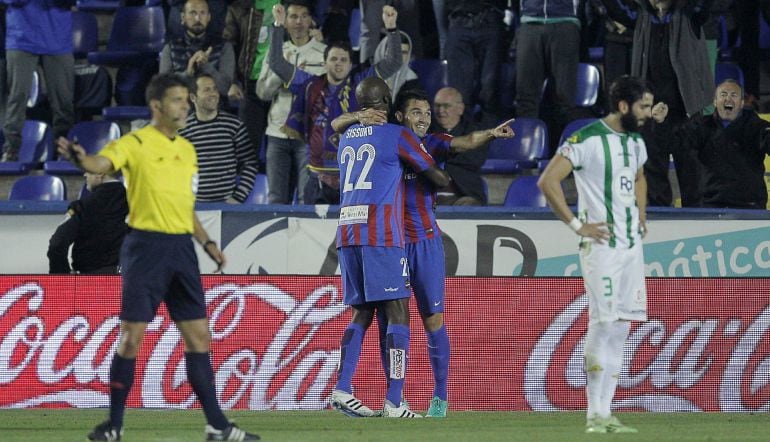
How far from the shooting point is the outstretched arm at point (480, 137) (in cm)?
913

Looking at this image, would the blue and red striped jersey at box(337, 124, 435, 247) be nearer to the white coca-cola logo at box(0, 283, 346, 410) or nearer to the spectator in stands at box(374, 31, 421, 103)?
the white coca-cola logo at box(0, 283, 346, 410)

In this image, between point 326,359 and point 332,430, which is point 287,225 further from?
point 332,430

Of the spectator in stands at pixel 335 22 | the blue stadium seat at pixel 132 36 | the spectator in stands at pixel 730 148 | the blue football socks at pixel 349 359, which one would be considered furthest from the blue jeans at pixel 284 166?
the blue football socks at pixel 349 359

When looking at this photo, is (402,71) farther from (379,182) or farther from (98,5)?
(98,5)

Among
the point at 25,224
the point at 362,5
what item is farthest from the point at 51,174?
the point at 362,5

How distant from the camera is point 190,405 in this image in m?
11.0

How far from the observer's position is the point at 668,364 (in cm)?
1084

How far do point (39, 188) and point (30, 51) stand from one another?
165 centimetres

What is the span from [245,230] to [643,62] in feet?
13.8

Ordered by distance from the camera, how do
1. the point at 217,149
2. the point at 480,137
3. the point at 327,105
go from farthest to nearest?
the point at 327,105, the point at 217,149, the point at 480,137

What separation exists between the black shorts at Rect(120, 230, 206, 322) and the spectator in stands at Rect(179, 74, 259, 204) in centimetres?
525

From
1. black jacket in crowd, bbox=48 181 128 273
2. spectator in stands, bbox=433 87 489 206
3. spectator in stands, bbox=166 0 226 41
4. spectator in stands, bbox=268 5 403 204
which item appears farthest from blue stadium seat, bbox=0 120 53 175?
spectator in stands, bbox=433 87 489 206

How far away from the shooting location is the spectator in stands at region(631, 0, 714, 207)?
13.0 metres

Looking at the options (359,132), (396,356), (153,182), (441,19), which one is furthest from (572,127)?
(153,182)
